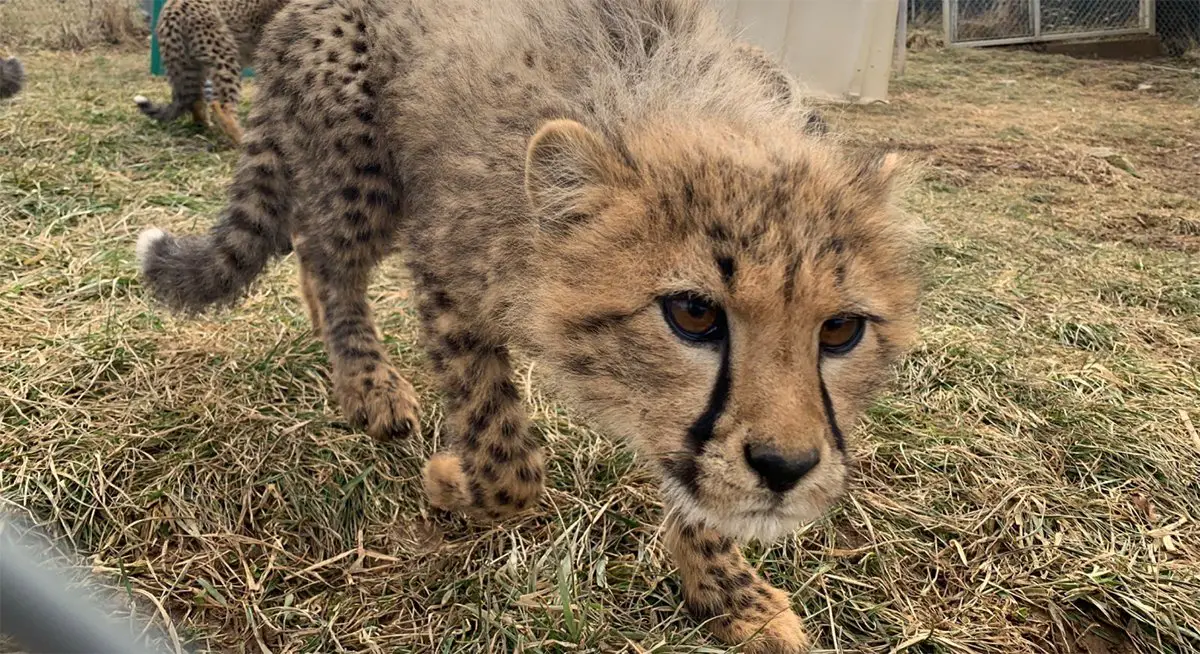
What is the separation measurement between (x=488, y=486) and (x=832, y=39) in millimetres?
6779

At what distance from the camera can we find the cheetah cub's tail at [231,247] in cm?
259

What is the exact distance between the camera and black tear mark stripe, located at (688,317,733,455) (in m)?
1.42

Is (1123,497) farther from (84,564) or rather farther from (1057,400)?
(84,564)

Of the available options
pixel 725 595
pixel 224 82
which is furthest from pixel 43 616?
pixel 224 82

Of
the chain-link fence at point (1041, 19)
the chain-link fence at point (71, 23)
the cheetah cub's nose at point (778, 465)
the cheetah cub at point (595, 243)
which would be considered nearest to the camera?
the cheetah cub's nose at point (778, 465)

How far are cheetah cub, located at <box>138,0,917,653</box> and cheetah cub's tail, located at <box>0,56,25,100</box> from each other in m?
3.66

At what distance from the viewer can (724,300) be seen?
1.44 metres

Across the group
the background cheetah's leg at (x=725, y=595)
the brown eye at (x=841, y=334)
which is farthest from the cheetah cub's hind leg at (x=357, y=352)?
the brown eye at (x=841, y=334)

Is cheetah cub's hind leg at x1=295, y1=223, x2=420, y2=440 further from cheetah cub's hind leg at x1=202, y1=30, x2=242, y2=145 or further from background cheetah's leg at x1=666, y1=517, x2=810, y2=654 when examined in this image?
cheetah cub's hind leg at x1=202, y1=30, x2=242, y2=145

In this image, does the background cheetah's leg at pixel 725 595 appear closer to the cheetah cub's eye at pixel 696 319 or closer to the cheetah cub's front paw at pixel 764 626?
the cheetah cub's front paw at pixel 764 626

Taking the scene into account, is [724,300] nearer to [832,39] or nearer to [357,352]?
[357,352]

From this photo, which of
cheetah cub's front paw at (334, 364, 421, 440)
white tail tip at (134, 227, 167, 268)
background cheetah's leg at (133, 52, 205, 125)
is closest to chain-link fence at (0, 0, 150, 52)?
background cheetah's leg at (133, 52, 205, 125)

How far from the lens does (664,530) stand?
2203 millimetres

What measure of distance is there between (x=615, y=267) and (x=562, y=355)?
217 mm
